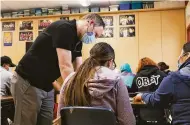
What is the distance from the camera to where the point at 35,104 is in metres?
1.74

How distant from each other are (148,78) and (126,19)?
8.90 ft

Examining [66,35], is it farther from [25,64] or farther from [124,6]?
[124,6]

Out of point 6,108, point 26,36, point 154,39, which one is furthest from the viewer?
point 26,36

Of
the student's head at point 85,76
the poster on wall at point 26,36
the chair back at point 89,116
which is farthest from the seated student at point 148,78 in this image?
the poster on wall at point 26,36

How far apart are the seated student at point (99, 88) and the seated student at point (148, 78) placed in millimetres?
1810

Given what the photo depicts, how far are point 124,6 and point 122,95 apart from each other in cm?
455

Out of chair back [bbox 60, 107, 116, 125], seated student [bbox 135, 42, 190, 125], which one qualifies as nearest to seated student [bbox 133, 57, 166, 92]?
seated student [bbox 135, 42, 190, 125]

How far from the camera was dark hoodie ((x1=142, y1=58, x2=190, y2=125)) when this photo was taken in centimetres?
153

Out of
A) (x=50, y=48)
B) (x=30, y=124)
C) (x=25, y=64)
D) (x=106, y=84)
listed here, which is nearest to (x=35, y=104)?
(x=30, y=124)

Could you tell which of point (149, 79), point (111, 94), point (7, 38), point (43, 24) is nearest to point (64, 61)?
point (111, 94)

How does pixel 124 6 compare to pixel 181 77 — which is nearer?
pixel 181 77

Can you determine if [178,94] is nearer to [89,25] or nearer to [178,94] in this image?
[178,94]

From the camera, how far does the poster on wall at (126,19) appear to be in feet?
18.4

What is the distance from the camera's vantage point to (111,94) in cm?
135
